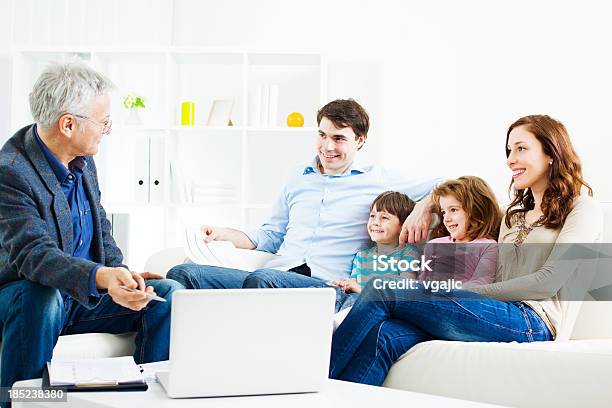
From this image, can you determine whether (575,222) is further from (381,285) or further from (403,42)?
(403,42)

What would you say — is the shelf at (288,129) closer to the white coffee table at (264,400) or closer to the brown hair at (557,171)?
the brown hair at (557,171)

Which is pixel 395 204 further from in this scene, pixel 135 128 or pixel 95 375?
pixel 135 128

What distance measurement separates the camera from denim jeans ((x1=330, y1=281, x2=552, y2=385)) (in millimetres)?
2152

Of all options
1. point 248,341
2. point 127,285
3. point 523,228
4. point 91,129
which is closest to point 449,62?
point 523,228

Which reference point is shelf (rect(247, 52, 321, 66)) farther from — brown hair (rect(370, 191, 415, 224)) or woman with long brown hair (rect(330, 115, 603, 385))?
woman with long brown hair (rect(330, 115, 603, 385))

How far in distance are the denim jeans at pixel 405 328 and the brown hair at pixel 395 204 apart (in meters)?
0.54

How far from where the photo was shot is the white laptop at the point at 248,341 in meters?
1.47

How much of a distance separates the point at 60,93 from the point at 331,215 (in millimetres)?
1125

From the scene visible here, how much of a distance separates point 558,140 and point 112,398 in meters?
1.52

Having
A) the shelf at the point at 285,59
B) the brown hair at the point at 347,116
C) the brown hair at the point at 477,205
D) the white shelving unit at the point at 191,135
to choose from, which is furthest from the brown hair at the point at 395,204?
the shelf at the point at 285,59

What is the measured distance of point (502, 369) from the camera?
2029 mm

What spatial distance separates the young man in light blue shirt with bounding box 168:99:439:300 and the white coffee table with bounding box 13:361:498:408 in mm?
1158

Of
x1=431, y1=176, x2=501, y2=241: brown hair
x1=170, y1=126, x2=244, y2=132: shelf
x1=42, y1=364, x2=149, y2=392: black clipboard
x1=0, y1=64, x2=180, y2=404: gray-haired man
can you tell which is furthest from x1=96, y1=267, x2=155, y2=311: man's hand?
x1=170, y1=126, x2=244, y2=132: shelf

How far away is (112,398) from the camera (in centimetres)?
145
